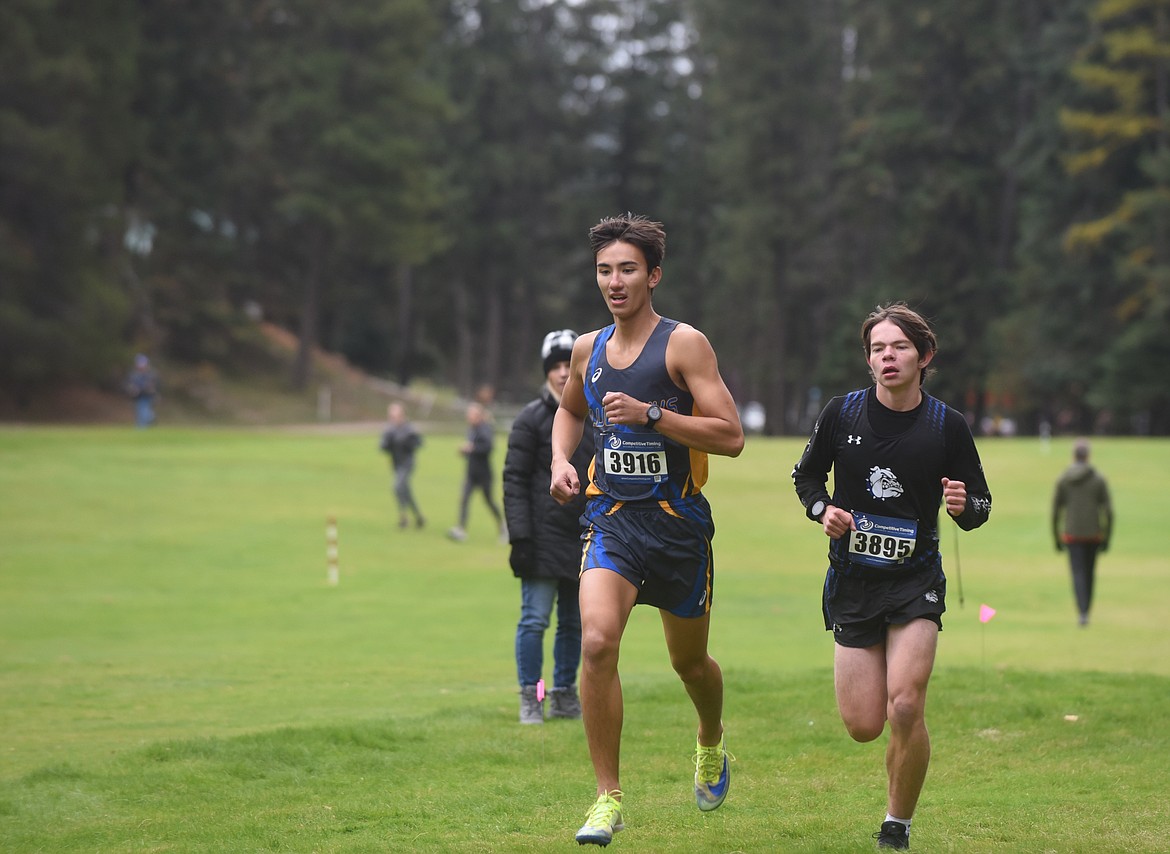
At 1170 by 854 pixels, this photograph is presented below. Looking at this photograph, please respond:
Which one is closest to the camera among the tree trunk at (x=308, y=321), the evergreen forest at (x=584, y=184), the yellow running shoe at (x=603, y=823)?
the yellow running shoe at (x=603, y=823)

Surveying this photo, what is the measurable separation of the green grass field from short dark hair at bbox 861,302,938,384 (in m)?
1.97

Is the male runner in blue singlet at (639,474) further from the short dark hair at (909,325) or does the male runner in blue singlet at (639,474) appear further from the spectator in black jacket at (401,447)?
the spectator in black jacket at (401,447)

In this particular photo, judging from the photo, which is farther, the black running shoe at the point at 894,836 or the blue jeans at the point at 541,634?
the blue jeans at the point at 541,634

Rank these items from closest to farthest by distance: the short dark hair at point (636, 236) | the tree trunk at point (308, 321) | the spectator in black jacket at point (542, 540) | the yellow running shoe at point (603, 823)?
the yellow running shoe at point (603, 823), the short dark hair at point (636, 236), the spectator in black jacket at point (542, 540), the tree trunk at point (308, 321)

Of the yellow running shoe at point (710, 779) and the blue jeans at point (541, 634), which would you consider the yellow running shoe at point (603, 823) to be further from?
the blue jeans at point (541, 634)

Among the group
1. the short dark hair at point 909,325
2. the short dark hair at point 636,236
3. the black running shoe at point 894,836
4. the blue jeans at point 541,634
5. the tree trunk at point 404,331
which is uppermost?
the tree trunk at point 404,331

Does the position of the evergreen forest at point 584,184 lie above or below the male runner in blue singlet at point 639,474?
above

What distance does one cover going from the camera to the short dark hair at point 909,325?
6.60 meters

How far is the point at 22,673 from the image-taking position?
13.0m

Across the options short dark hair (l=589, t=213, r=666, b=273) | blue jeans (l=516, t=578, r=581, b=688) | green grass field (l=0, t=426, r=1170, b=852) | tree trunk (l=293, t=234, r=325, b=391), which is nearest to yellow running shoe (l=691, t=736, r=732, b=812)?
green grass field (l=0, t=426, r=1170, b=852)

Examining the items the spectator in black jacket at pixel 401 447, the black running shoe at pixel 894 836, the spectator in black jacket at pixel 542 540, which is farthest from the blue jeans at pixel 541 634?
the spectator in black jacket at pixel 401 447

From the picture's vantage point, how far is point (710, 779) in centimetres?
705

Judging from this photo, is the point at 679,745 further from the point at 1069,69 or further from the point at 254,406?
the point at 1069,69

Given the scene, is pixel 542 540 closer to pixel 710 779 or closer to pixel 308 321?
pixel 710 779
